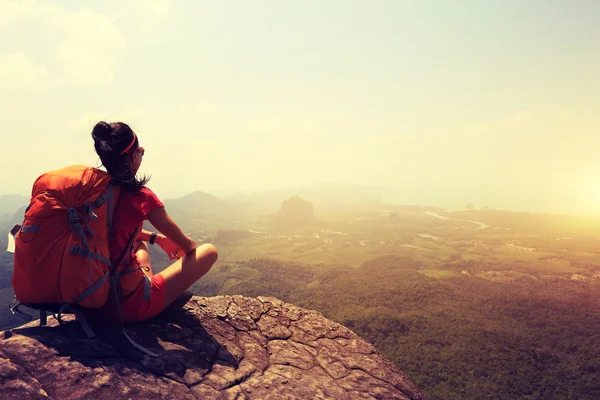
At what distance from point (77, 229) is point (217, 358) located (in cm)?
342

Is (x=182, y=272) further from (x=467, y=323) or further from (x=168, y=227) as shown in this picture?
(x=467, y=323)

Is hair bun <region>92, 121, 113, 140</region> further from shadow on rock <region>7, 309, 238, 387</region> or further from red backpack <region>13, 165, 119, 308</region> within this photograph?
shadow on rock <region>7, 309, 238, 387</region>

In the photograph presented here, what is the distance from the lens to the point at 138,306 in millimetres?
5125

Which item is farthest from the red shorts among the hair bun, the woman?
the hair bun

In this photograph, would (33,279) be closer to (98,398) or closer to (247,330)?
(98,398)

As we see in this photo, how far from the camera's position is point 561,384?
6266cm

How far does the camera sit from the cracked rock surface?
12.8ft

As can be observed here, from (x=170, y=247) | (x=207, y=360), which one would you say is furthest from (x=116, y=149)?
(x=207, y=360)

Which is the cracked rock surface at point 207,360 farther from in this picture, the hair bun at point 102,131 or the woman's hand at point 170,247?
the hair bun at point 102,131

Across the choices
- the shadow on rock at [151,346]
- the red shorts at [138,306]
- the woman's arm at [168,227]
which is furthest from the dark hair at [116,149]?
the shadow on rock at [151,346]

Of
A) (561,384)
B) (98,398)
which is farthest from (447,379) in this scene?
(98,398)

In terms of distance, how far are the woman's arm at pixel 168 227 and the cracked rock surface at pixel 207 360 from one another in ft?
5.57

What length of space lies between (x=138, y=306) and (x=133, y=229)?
4.53 feet

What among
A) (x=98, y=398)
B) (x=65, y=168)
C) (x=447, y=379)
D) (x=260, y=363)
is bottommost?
(x=447, y=379)
